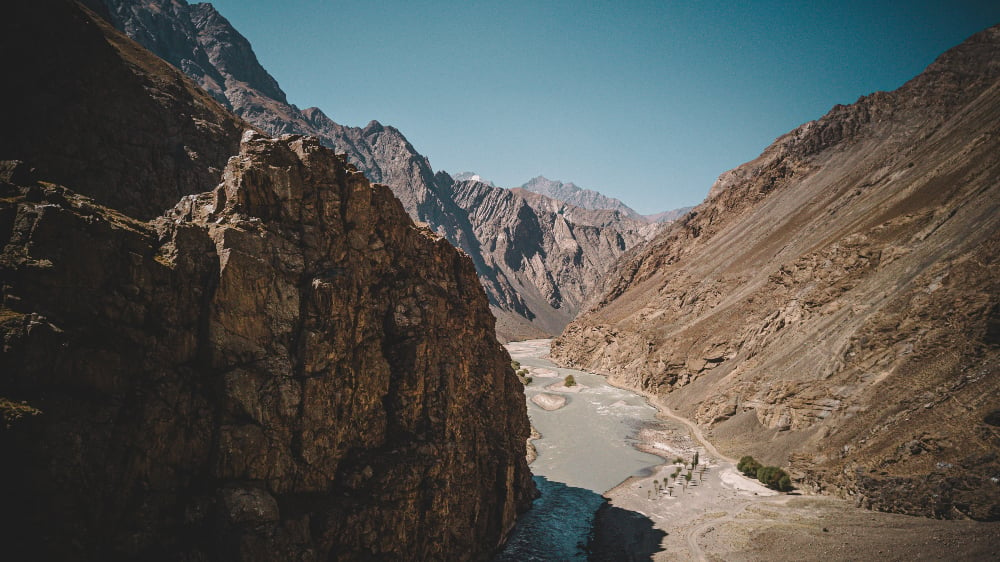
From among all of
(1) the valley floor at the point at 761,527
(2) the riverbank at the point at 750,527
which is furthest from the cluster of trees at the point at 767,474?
(1) the valley floor at the point at 761,527

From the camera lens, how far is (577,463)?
58.0 m

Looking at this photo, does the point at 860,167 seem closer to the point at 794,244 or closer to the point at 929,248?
the point at 794,244

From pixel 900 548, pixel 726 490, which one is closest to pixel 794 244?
pixel 726 490

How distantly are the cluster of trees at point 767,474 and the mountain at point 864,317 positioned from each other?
4.56 feet

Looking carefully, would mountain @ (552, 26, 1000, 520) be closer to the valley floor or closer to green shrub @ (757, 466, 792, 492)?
green shrub @ (757, 466, 792, 492)

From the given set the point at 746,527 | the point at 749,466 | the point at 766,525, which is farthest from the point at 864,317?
the point at 746,527

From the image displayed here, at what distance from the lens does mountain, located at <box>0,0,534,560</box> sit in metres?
14.4

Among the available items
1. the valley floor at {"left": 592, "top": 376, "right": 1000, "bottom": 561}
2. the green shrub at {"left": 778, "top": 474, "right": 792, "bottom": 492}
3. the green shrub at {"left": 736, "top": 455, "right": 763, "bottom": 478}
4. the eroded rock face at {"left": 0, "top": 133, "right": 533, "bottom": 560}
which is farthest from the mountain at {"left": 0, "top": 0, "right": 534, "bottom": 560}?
the green shrub at {"left": 736, "top": 455, "right": 763, "bottom": 478}

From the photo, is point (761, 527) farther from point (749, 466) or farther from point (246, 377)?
point (246, 377)

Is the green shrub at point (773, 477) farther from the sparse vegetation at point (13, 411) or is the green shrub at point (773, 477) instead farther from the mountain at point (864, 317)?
the sparse vegetation at point (13, 411)

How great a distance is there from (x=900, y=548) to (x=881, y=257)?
171 ft

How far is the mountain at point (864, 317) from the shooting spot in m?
34.6

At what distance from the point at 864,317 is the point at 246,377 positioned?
62.9 m

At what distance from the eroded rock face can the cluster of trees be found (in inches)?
1167
